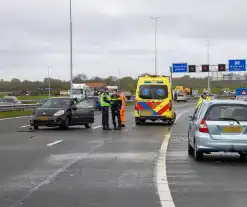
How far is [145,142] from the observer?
17.1 meters

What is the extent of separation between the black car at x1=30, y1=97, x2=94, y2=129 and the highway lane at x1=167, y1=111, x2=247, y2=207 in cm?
947

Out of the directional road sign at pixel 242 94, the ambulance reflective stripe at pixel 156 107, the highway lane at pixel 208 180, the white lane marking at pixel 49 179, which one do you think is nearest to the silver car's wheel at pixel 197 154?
the highway lane at pixel 208 180

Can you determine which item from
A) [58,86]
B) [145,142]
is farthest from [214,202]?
[58,86]

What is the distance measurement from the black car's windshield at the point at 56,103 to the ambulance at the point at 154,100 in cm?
461

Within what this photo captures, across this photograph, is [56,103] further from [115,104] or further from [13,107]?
[13,107]

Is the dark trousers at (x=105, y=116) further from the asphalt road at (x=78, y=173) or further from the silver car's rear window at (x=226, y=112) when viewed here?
the silver car's rear window at (x=226, y=112)

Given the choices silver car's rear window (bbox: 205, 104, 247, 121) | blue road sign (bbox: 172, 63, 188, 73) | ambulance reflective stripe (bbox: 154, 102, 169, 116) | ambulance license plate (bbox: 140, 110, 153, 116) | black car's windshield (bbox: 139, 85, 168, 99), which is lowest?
ambulance license plate (bbox: 140, 110, 153, 116)

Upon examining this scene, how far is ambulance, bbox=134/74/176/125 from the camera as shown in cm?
2669

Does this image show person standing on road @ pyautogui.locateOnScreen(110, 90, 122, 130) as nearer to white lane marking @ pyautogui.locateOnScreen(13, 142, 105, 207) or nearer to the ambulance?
the ambulance

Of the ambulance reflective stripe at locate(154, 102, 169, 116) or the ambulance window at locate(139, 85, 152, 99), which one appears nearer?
the ambulance reflective stripe at locate(154, 102, 169, 116)

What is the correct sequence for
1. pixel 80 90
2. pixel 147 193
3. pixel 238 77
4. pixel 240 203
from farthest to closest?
pixel 238 77 < pixel 80 90 < pixel 147 193 < pixel 240 203

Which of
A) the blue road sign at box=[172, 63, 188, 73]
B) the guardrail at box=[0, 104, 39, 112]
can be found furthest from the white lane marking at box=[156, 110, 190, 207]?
the blue road sign at box=[172, 63, 188, 73]

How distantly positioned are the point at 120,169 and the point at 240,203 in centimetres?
383

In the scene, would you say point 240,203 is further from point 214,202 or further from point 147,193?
point 147,193
